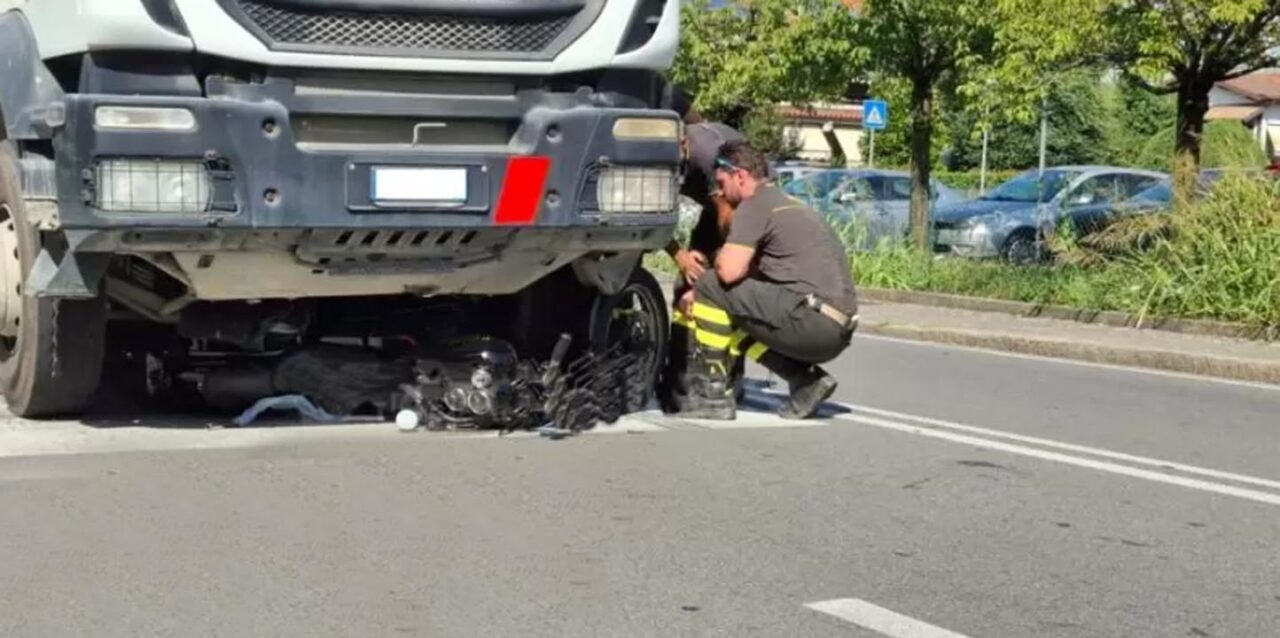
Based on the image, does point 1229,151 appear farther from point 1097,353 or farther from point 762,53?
point 762,53

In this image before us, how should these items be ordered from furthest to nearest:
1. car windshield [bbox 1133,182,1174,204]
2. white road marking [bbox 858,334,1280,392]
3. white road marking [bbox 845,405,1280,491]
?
1. car windshield [bbox 1133,182,1174,204]
2. white road marking [bbox 858,334,1280,392]
3. white road marking [bbox 845,405,1280,491]

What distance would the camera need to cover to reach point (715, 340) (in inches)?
319

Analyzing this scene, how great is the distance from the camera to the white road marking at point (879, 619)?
4.63 m

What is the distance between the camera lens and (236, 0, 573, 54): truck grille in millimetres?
6258

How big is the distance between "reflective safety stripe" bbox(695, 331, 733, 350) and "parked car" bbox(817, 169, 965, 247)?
10.8 metres

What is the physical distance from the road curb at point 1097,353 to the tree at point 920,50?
4366 millimetres

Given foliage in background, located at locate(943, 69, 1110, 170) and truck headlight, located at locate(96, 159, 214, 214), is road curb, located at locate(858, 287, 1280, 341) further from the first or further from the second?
foliage in background, located at locate(943, 69, 1110, 170)

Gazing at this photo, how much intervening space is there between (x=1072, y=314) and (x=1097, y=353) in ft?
6.66

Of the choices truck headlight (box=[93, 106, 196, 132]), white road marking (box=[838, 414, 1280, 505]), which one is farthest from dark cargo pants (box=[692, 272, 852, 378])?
truck headlight (box=[93, 106, 196, 132])

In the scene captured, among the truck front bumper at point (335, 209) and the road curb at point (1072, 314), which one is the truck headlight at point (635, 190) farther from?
the road curb at point (1072, 314)

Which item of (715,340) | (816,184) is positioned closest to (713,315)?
(715,340)

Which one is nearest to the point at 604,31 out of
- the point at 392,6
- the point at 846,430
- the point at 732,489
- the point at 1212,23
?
the point at 392,6

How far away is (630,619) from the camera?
4.71 m

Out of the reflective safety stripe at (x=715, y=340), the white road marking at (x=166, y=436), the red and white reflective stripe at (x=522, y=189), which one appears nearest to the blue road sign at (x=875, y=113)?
the reflective safety stripe at (x=715, y=340)
